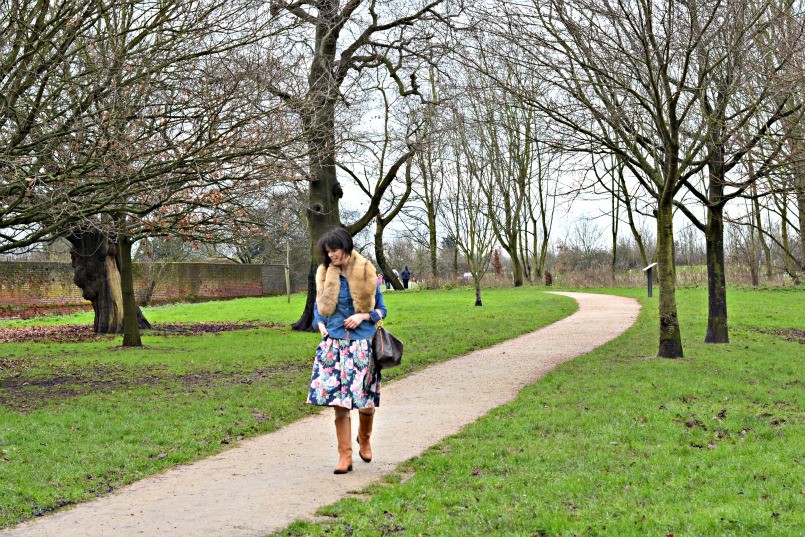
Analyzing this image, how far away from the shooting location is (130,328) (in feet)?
64.8

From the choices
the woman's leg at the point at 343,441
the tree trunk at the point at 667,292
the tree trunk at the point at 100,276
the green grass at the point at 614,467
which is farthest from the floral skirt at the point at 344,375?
the tree trunk at the point at 100,276

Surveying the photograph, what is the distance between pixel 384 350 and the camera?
6820 millimetres

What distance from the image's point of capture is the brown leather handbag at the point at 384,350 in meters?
6.81

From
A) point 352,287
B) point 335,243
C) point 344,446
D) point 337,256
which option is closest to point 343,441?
point 344,446

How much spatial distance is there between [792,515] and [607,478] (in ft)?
4.93

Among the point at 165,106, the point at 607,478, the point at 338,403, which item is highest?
the point at 165,106

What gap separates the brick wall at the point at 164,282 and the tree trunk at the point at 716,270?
29.8 metres

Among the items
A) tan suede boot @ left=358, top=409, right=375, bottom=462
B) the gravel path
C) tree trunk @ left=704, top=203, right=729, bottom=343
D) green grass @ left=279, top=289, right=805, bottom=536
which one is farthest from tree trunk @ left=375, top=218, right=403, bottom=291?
tan suede boot @ left=358, top=409, right=375, bottom=462

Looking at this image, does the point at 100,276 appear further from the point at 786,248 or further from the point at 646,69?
the point at 786,248

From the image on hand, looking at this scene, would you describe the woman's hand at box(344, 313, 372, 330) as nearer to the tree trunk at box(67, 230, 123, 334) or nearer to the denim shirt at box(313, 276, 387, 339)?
the denim shirt at box(313, 276, 387, 339)

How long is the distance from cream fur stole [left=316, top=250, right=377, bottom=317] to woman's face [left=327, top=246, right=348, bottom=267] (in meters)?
0.07

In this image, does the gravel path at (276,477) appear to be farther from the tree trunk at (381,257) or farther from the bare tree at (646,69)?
the tree trunk at (381,257)

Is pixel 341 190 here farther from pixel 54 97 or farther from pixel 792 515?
pixel 792 515

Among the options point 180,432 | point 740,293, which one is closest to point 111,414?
point 180,432
